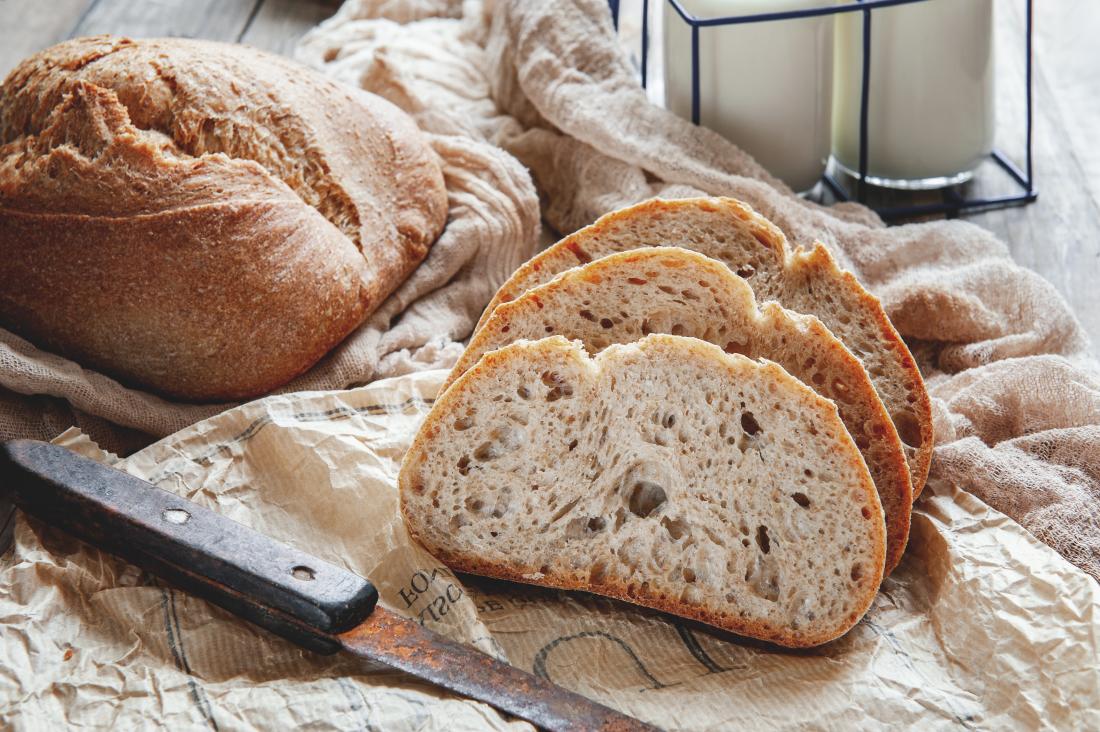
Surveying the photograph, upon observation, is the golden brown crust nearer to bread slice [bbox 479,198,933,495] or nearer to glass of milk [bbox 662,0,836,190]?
bread slice [bbox 479,198,933,495]

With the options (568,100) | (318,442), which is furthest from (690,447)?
(568,100)

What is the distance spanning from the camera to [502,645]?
1.58 m

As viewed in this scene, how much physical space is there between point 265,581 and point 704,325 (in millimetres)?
714

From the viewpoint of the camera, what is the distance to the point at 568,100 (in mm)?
2590

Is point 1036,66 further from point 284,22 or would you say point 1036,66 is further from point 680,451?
point 680,451

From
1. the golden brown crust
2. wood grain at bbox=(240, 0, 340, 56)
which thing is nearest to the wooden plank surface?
the golden brown crust

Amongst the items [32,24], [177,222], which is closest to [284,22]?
[32,24]

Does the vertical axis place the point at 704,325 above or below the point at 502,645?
above

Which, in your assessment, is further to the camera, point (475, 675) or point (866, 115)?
point (866, 115)

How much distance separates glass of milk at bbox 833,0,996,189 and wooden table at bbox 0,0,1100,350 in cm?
20

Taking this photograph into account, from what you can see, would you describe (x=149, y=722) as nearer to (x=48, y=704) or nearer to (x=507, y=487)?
(x=48, y=704)

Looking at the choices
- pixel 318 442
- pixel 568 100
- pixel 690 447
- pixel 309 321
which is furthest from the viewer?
pixel 568 100

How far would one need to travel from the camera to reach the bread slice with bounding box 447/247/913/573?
1.59 m

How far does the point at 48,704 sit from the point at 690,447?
2.92 ft
